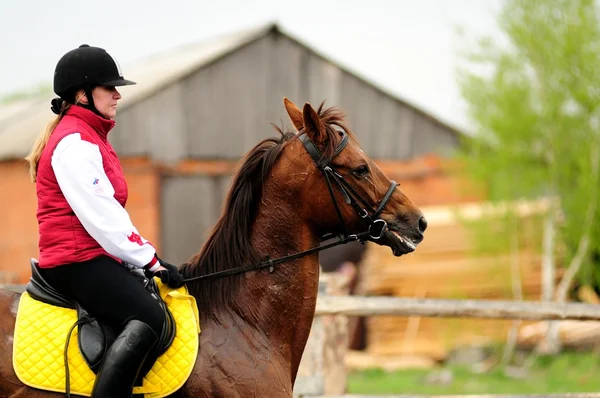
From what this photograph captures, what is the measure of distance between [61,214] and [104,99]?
56 centimetres

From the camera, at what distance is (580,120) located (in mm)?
13539

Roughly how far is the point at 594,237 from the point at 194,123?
828 centimetres

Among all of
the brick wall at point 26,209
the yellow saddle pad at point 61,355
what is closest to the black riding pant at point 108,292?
the yellow saddle pad at point 61,355

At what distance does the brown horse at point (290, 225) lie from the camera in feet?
13.2

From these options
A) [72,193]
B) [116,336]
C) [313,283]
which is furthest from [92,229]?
[313,283]

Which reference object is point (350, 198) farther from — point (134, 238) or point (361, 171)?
point (134, 238)

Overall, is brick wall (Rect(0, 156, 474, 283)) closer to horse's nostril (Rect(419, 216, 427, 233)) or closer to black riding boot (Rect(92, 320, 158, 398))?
horse's nostril (Rect(419, 216, 427, 233))

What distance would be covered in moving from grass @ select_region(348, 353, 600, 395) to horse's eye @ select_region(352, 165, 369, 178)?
648 cm

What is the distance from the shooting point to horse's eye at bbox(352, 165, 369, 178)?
407 centimetres

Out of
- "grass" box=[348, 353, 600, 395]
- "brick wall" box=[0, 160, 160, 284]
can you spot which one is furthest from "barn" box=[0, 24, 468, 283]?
"grass" box=[348, 353, 600, 395]

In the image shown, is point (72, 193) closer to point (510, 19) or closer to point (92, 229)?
point (92, 229)

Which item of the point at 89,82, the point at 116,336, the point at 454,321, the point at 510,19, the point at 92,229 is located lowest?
the point at 454,321

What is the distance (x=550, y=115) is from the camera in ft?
44.5

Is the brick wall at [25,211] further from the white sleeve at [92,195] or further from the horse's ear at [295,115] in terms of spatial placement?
the white sleeve at [92,195]
